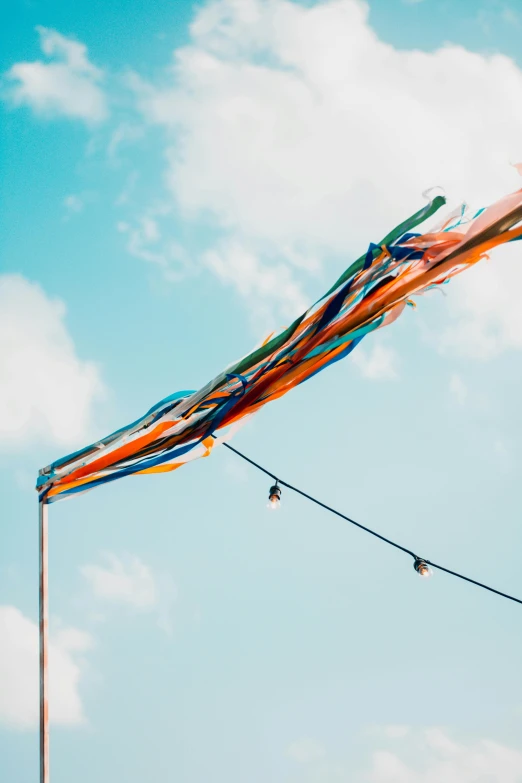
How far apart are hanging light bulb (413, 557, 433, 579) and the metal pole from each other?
1849mm

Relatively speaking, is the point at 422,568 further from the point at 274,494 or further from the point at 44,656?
the point at 44,656

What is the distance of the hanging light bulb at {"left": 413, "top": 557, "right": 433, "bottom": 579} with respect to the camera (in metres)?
3.33

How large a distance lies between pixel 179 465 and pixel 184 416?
26 centimetres

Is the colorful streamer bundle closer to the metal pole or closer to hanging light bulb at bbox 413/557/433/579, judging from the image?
the metal pole

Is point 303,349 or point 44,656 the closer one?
point 303,349

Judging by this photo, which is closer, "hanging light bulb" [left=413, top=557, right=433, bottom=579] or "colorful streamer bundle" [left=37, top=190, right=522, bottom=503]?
"colorful streamer bundle" [left=37, top=190, right=522, bottom=503]

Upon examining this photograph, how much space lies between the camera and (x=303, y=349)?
268 centimetres

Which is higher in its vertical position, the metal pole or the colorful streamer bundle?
the colorful streamer bundle

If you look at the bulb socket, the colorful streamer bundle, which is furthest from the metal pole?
the bulb socket

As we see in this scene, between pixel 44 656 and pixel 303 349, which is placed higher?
pixel 303 349

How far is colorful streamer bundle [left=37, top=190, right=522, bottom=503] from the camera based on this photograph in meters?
2.26

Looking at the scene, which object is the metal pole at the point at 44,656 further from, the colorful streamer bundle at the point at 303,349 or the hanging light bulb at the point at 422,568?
the hanging light bulb at the point at 422,568

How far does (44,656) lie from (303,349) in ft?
6.60

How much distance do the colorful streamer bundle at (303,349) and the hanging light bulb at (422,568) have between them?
1.18 metres
